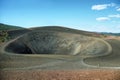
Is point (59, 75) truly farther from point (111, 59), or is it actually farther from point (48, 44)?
point (111, 59)

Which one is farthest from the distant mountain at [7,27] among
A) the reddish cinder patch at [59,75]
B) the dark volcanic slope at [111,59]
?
the dark volcanic slope at [111,59]

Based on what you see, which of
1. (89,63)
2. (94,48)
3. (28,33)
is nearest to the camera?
(28,33)

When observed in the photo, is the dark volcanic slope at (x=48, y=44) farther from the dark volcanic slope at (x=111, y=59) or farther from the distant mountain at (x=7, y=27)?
the distant mountain at (x=7, y=27)

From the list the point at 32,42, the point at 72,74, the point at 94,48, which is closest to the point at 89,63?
the point at 94,48

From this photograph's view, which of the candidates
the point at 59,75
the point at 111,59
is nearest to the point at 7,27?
the point at 59,75

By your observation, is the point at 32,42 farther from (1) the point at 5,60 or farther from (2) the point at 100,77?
(2) the point at 100,77

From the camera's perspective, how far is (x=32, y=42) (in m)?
10.2

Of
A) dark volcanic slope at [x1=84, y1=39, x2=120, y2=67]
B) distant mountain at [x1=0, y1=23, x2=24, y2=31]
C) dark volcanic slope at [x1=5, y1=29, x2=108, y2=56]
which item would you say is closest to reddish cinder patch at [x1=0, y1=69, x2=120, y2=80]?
dark volcanic slope at [x1=5, y1=29, x2=108, y2=56]

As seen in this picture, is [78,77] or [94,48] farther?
[94,48]

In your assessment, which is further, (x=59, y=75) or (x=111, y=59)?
(x=111, y=59)

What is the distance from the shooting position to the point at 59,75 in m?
8.63

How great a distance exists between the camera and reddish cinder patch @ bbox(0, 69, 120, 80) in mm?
8461

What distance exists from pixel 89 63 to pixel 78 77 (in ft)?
12.4

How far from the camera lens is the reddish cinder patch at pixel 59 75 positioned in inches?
333
